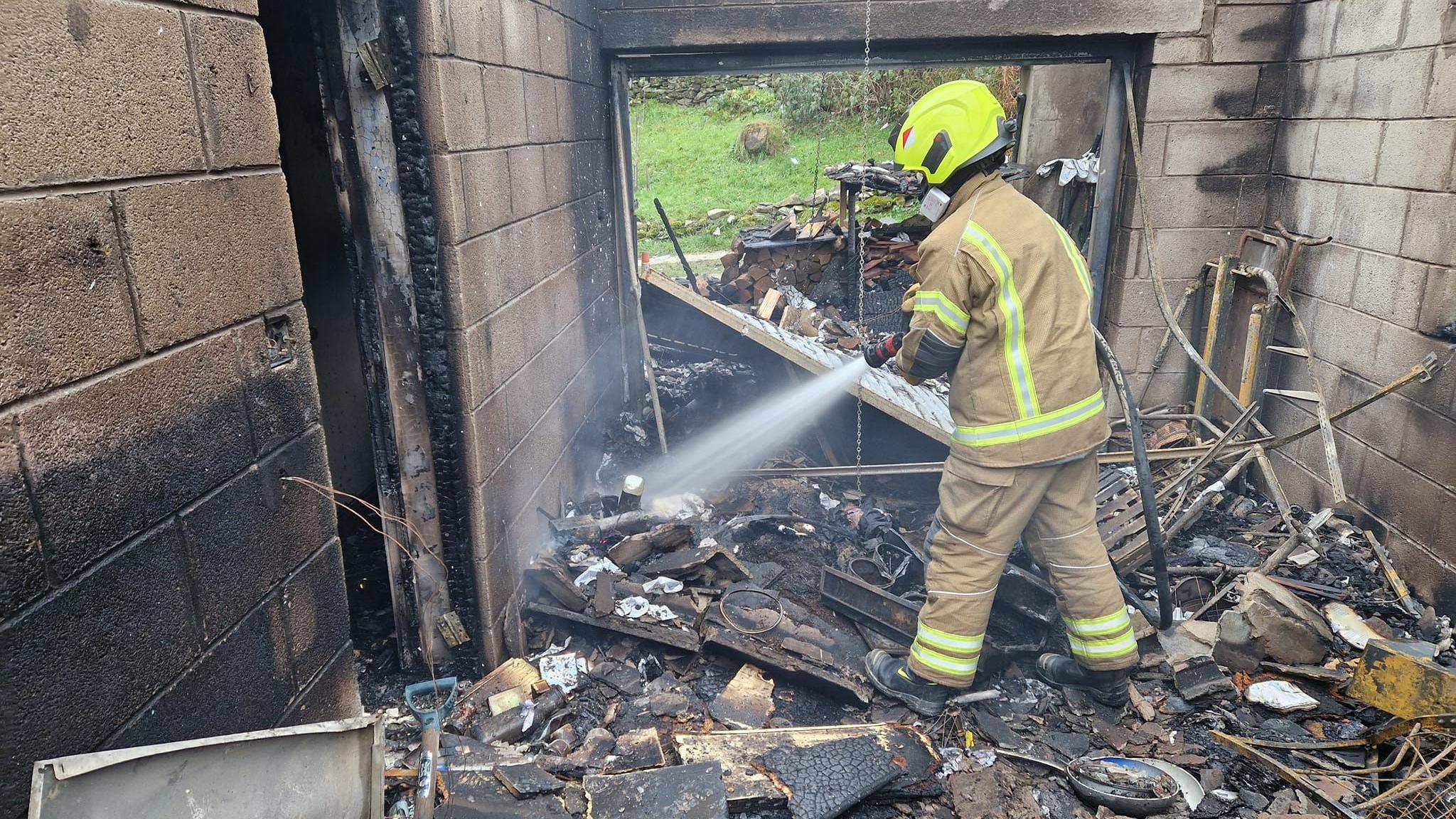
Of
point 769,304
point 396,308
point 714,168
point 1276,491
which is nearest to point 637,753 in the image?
point 396,308

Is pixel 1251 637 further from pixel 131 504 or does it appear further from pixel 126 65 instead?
pixel 126 65

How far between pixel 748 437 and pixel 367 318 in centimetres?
342

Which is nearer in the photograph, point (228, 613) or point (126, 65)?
point (126, 65)

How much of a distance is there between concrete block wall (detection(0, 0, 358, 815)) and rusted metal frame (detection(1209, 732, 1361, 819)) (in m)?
3.17

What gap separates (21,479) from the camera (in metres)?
1.50

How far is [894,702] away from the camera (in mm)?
3506

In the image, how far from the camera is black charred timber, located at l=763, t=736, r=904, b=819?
2.81 m

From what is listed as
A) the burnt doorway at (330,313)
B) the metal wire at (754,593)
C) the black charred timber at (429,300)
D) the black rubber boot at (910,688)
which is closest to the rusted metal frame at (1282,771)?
the black rubber boot at (910,688)

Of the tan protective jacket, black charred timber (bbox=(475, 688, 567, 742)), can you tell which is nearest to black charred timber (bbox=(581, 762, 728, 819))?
black charred timber (bbox=(475, 688, 567, 742))

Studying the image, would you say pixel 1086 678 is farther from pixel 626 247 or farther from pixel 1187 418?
pixel 626 247

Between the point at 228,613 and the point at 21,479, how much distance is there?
2.19 feet

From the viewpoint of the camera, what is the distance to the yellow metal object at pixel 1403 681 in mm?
2902

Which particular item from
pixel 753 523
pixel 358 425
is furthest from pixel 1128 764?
pixel 358 425

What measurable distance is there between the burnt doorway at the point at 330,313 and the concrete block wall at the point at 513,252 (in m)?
0.69
